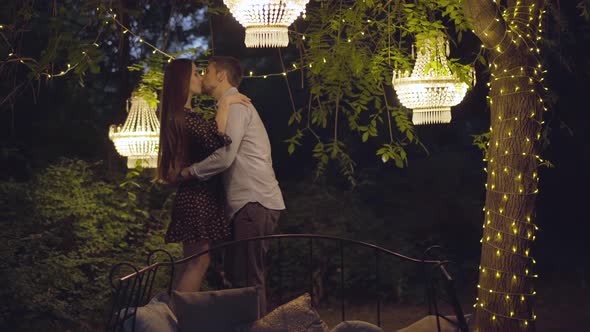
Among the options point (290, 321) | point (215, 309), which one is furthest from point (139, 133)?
point (290, 321)

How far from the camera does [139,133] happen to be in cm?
704

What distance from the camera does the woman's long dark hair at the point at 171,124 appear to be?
4668 mm

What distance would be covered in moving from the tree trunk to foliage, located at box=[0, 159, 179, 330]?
3361mm

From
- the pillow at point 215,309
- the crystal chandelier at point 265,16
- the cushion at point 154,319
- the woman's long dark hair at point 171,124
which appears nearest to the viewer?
the cushion at point 154,319

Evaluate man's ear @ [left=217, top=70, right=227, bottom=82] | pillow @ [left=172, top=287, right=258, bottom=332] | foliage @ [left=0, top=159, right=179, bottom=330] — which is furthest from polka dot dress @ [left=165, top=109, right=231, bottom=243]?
foliage @ [left=0, top=159, right=179, bottom=330]

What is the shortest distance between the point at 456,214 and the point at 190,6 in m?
4.03

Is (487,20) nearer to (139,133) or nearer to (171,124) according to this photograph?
(171,124)

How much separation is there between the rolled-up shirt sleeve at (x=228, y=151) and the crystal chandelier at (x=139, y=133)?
2.42 metres

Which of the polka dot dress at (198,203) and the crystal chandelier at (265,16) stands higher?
the crystal chandelier at (265,16)

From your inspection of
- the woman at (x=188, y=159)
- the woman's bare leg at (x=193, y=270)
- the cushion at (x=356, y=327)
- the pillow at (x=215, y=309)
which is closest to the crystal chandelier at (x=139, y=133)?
the woman at (x=188, y=159)

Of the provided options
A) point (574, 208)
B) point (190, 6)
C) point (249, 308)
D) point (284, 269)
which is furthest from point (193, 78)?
point (574, 208)

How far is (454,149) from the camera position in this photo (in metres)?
10.8

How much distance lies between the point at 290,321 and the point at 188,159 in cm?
106

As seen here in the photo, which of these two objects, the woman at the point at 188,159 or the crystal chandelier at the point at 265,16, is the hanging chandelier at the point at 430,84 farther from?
the woman at the point at 188,159
